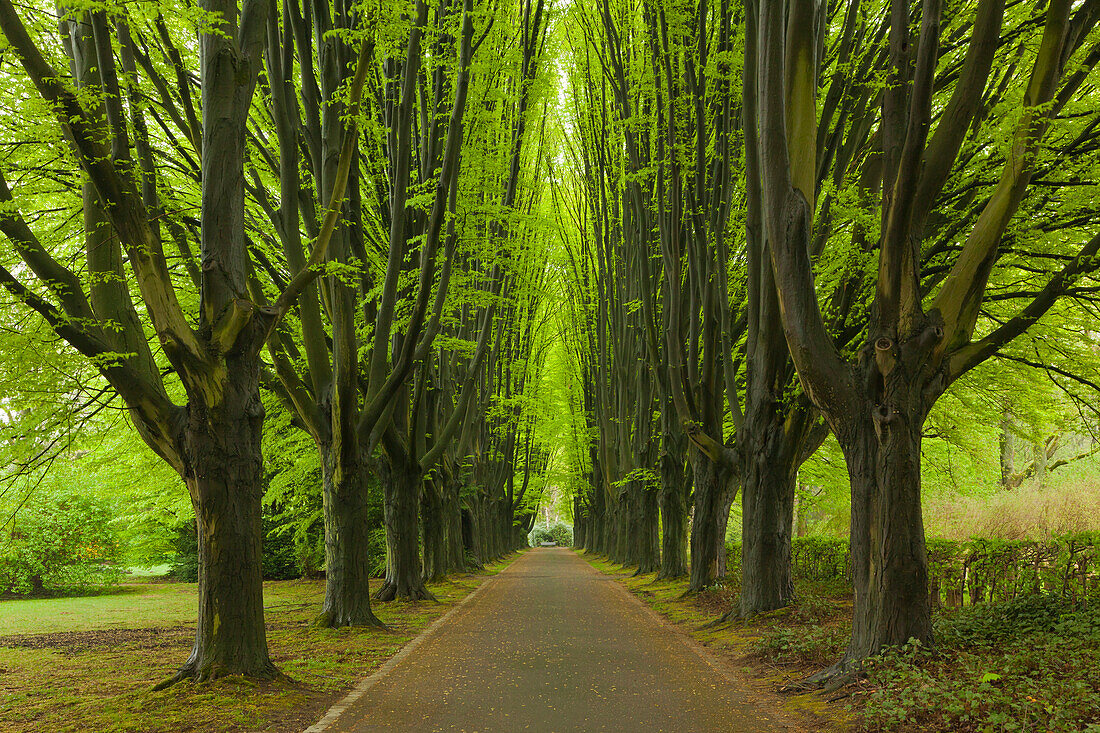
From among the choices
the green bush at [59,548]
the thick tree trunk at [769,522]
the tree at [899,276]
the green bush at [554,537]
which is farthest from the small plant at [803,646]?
the green bush at [554,537]

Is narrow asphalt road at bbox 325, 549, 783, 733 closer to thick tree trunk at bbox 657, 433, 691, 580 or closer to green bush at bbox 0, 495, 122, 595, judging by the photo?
thick tree trunk at bbox 657, 433, 691, 580

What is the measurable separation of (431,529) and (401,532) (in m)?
5.38

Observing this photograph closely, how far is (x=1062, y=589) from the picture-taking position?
8281 mm

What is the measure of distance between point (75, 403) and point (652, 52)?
35.7 feet

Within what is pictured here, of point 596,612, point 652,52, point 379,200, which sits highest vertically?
point 652,52

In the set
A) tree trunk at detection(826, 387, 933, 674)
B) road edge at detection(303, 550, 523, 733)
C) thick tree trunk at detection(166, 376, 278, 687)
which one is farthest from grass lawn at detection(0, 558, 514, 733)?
tree trunk at detection(826, 387, 933, 674)

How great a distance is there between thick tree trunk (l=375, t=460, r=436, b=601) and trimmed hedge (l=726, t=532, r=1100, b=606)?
9.59m

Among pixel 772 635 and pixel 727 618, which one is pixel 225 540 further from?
pixel 727 618

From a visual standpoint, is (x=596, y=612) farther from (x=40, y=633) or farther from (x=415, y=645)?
(x=40, y=633)

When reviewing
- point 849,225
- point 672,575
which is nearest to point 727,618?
point 849,225

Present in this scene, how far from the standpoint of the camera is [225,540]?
6.73 meters

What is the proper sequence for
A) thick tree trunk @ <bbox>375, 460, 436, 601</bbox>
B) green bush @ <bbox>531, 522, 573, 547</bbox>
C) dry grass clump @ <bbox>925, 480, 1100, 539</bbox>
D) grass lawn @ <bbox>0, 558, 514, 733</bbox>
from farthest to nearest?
1. green bush @ <bbox>531, 522, 573, 547</bbox>
2. thick tree trunk @ <bbox>375, 460, 436, 601</bbox>
3. dry grass clump @ <bbox>925, 480, 1100, 539</bbox>
4. grass lawn @ <bbox>0, 558, 514, 733</bbox>

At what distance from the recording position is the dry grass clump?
475 inches

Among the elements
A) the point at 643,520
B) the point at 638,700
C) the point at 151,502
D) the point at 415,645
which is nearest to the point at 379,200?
the point at 415,645
